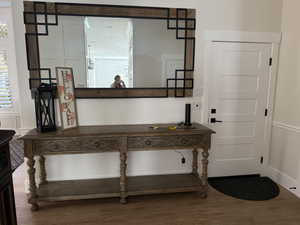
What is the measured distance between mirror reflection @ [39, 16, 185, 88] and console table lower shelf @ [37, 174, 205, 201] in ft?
4.03

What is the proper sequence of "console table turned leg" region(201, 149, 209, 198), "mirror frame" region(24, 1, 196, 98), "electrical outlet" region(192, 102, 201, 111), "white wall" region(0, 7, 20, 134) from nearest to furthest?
1. "mirror frame" region(24, 1, 196, 98)
2. "console table turned leg" region(201, 149, 209, 198)
3. "electrical outlet" region(192, 102, 201, 111)
4. "white wall" region(0, 7, 20, 134)

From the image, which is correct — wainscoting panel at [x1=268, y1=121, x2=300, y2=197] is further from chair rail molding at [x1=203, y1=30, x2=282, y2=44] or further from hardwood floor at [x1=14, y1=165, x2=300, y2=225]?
chair rail molding at [x1=203, y1=30, x2=282, y2=44]

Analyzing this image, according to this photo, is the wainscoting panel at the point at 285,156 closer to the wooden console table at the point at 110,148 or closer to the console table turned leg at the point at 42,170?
the wooden console table at the point at 110,148

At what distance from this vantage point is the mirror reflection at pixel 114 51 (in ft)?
8.38

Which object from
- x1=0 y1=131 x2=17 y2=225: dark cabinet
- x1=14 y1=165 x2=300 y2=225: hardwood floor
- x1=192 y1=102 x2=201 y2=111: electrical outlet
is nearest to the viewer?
x1=0 y1=131 x2=17 y2=225: dark cabinet

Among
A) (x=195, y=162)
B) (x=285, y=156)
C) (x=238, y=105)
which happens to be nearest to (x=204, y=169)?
(x=195, y=162)

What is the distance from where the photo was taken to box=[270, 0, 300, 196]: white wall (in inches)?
109

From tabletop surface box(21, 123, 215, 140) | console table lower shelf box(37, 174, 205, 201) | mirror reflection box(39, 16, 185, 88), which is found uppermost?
mirror reflection box(39, 16, 185, 88)

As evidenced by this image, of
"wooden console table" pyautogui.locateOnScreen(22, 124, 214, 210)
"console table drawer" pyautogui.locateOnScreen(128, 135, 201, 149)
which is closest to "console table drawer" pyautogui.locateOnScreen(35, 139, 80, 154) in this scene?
"wooden console table" pyautogui.locateOnScreen(22, 124, 214, 210)

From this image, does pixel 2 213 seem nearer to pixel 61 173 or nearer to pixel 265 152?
pixel 61 173

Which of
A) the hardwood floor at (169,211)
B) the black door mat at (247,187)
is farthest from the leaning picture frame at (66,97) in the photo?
the black door mat at (247,187)

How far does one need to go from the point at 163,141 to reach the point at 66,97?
1.25 m

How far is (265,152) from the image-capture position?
128 inches

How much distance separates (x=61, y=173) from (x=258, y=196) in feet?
8.43
